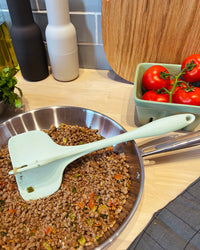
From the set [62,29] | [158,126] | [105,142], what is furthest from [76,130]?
[62,29]

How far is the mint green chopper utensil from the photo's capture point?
534 mm

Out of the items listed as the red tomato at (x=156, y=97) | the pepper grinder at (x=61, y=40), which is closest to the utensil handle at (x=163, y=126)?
the red tomato at (x=156, y=97)

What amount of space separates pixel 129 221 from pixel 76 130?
33 centimetres

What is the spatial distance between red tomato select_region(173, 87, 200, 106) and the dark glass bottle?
561 millimetres

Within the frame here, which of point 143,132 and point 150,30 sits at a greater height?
point 150,30

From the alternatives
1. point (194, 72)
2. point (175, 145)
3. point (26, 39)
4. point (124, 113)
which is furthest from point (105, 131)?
point (26, 39)

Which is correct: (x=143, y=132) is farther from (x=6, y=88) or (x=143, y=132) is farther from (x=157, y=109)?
(x=6, y=88)

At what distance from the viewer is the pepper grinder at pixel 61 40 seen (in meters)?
0.72

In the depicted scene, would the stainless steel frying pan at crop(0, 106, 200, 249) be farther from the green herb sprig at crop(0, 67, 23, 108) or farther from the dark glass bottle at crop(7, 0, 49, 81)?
the dark glass bottle at crop(7, 0, 49, 81)

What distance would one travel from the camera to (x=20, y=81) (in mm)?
924

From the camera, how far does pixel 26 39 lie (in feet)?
2.51

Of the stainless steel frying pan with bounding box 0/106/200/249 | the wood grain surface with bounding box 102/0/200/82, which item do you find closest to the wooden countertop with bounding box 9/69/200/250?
the stainless steel frying pan with bounding box 0/106/200/249

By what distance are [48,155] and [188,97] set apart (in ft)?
1.46

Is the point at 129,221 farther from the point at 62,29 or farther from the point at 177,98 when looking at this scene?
the point at 62,29
